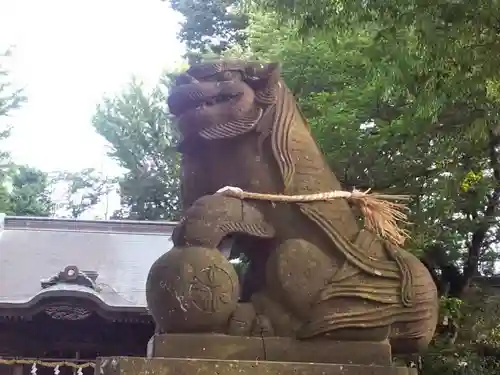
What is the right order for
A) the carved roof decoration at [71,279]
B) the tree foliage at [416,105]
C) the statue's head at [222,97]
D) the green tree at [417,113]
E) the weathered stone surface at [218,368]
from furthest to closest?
the carved roof decoration at [71,279] < the green tree at [417,113] < the tree foliage at [416,105] < the statue's head at [222,97] < the weathered stone surface at [218,368]

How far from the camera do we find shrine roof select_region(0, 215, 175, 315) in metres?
7.16

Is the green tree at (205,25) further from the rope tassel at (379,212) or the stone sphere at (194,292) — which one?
the stone sphere at (194,292)

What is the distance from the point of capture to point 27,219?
10570mm

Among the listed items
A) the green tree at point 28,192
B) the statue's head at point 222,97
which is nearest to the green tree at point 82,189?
the green tree at point 28,192

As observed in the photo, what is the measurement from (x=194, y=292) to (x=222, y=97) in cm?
73

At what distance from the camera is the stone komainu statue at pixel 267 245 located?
2.07 metres

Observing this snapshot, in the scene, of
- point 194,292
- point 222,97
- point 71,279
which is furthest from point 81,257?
point 194,292

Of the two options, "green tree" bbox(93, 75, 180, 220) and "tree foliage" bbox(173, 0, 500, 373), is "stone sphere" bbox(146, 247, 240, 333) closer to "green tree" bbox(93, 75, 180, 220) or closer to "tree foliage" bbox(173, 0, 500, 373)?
"tree foliage" bbox(173, 0, 500, 373)

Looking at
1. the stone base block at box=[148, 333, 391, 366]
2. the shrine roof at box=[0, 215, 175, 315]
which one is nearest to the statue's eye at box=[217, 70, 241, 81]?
the stone base block at box=[148, 333, 391, 366]

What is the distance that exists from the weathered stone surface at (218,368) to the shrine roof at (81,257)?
5099mm

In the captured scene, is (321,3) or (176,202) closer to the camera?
(321,3)

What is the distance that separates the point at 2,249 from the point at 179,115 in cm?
816

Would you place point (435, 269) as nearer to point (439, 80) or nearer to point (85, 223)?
point (439, 80)

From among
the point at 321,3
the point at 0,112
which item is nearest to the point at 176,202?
the point at 0,112
